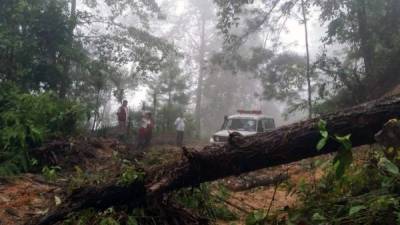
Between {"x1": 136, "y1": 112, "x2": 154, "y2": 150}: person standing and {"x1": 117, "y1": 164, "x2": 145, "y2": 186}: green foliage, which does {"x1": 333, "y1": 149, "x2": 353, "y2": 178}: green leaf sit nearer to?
{"x1": 117, "y1": 164, "x2": 145, "y2": 186}: green foliage

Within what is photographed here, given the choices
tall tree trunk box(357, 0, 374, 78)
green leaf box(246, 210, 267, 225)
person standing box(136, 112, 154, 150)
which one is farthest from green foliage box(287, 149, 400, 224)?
tall tree trunk box(357, 0, 374, 78)

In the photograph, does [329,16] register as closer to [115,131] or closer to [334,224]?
[115,131]

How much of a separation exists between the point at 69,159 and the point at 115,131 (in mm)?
8206

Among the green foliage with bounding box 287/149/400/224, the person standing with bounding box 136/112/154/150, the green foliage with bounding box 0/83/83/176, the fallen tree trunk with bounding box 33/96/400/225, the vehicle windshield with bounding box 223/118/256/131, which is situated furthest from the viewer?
the person standing with bounding box 136/112/154/150

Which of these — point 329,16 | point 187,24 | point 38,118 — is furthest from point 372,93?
point 187,24

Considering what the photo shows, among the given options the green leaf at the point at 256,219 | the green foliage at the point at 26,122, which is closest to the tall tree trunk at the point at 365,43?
the green foliage at the point at 26,122

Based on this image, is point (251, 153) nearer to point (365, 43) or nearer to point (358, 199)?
point (358, 199)

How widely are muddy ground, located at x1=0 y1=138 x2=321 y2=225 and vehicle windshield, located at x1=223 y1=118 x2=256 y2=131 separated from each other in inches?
156

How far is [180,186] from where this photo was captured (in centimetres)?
458

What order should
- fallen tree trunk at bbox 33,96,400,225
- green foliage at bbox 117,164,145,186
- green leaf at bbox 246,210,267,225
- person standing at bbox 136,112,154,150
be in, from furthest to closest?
person standing at bbox 136,112,154,150 → green foliage at bbox 117,164,145,186 → green leaf at bbox 246,210,267,225 → fallen tree trunk at bbox 33,96,400,225

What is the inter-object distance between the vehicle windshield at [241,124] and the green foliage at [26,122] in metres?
6.09

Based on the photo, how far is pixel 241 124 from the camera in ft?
49.4

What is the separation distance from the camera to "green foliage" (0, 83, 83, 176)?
819 cm

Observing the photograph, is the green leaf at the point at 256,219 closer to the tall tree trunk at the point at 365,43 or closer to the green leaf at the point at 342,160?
the green leaf at the point at 342,160
